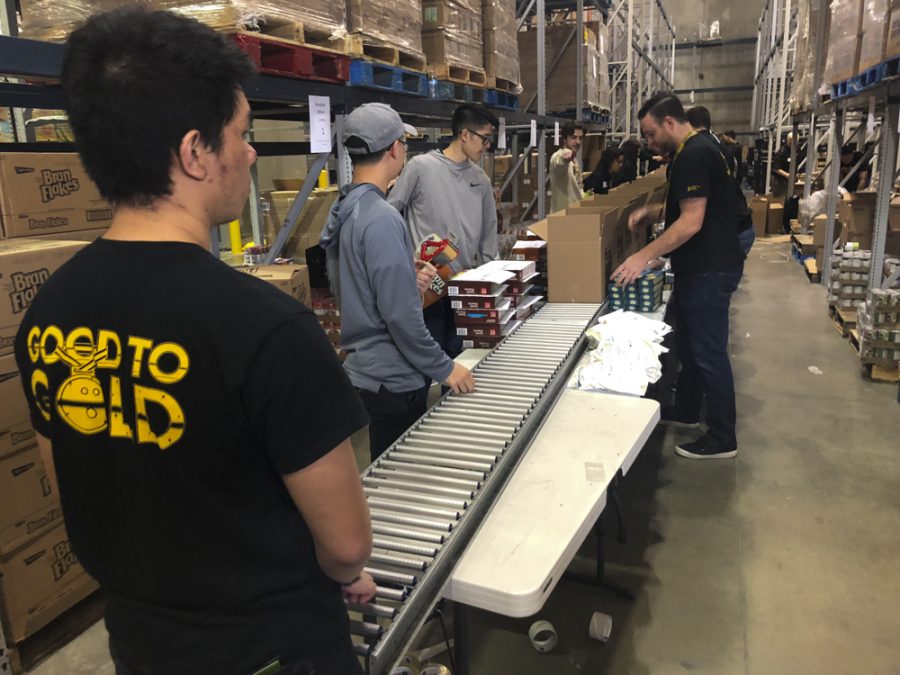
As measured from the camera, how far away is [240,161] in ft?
3.27

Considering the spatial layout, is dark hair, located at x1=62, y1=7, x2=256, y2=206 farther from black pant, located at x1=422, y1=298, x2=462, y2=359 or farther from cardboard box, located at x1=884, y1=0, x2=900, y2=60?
cardboard box, located at x1=884, y1=0, x2=900, y2=60

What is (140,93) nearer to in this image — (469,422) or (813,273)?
(469,422)

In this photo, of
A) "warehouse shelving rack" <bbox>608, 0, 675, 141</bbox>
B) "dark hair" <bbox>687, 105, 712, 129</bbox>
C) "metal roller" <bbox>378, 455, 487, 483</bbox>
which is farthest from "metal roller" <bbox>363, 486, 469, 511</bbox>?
→ "warehouse shelving rack" <bbox>608, 0, 675, 141</bbox>

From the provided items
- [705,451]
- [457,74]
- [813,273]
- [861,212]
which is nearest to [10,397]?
[705,451]

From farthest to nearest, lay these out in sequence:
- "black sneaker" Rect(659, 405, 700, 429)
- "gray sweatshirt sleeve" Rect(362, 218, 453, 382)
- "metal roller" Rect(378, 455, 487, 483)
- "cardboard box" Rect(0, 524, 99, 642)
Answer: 1. "black sneaker" Rect(659, 405, 700, 429)
2. "cardboard box" Rect(0, 524, 99, 642)
3. "gray sweatshirt sleeve" Rect(362, 218, 453, 382)
4. "metal roller" Rect(378, 455, 487, 483)

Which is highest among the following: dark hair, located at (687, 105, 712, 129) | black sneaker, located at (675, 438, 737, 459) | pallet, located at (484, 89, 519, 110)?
pallet, located at (484, 89, 519, 110)

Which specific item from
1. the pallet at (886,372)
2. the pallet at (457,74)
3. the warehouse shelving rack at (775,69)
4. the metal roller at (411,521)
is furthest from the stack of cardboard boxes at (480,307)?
the warehouse shelving rack at (775,69)

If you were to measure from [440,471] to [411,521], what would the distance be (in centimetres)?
26

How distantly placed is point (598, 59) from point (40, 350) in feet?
31.4

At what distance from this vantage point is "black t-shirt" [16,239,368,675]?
883 mm

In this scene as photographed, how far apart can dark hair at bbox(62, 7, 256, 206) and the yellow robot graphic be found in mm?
216

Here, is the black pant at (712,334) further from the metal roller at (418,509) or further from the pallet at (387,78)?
the metal roller at (418,509)

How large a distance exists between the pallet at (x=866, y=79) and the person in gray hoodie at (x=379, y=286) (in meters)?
4.05

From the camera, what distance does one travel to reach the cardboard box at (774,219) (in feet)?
42.0
